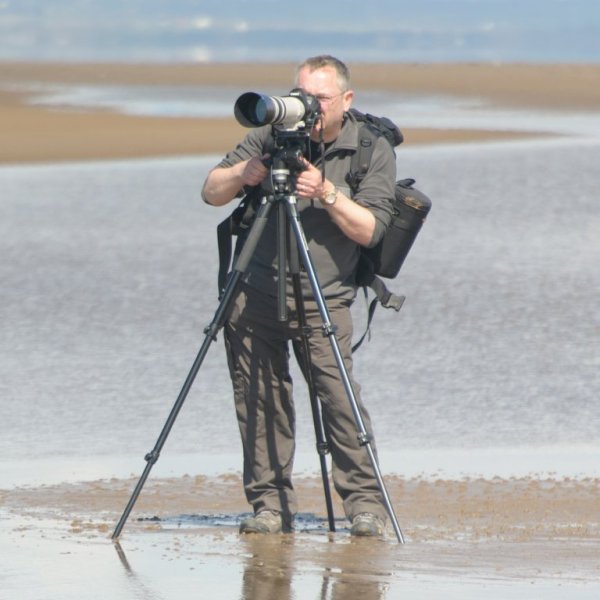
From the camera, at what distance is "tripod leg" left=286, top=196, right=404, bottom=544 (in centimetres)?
486

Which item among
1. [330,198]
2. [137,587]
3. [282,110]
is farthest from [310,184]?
[137,587]

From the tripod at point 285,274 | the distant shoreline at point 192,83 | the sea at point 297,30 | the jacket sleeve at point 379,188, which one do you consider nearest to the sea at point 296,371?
the tripod at point 285,274

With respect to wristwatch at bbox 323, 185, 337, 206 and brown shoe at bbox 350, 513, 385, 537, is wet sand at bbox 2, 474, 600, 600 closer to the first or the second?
brown shoe at bbox 350, 513, 385, 537

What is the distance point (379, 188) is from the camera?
4.98 meters

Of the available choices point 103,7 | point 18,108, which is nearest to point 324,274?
point 18,108

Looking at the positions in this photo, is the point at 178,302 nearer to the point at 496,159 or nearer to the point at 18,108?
the point at 496,159

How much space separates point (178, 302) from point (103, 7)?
344 ft

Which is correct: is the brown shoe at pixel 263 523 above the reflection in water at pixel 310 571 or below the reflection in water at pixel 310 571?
above

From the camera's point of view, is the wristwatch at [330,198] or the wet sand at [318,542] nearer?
the wet sand at [318,542]

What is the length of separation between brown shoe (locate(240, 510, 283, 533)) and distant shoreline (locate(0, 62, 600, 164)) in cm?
1319

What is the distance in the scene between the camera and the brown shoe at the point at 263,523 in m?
5.08

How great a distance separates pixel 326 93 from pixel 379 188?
0.31 meters

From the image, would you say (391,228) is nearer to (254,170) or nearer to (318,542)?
(254,170)

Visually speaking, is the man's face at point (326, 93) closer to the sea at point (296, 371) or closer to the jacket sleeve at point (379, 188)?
the jacket sleeve at point (379, 188)
